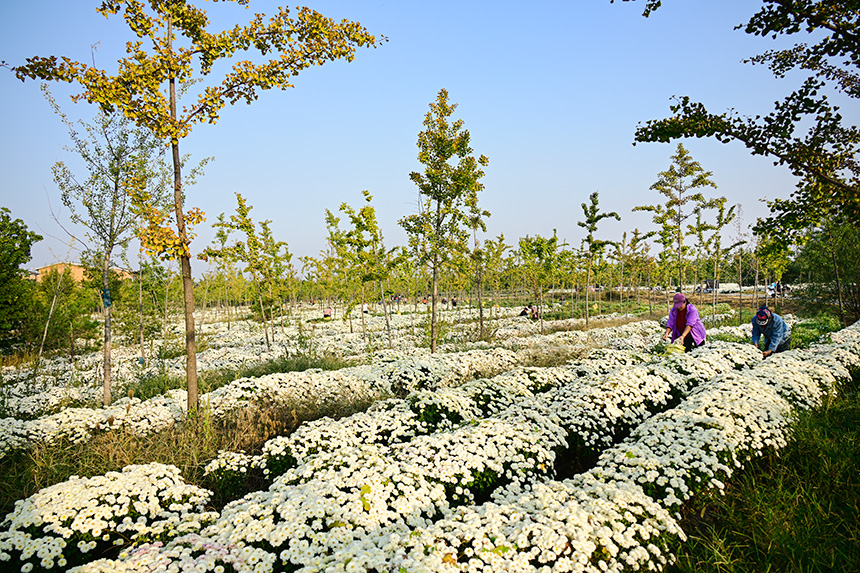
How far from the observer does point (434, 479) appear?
3.95m

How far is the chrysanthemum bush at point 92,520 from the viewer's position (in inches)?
116

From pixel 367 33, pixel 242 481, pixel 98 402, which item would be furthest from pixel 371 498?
pixel 98 402

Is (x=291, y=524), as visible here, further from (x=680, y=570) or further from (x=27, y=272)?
(x=27, y=272)

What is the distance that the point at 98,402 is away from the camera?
829cm

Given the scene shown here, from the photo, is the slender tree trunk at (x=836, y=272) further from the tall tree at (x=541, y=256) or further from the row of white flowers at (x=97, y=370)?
the row of white flowers at (x=97, y=370)

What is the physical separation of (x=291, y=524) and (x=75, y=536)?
6.35 feet

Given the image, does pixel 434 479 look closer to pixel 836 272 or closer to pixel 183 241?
pixel 183 241

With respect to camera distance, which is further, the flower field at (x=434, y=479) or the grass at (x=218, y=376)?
the grass at (x=218, y=376)

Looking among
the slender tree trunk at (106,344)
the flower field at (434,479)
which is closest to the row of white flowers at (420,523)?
the flower field at (434,479)

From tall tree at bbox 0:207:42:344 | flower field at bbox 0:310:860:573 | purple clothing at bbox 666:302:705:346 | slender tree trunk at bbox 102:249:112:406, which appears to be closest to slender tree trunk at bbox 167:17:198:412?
flower field at bbox 0:310:860:573

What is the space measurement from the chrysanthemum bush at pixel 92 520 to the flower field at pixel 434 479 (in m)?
0.02

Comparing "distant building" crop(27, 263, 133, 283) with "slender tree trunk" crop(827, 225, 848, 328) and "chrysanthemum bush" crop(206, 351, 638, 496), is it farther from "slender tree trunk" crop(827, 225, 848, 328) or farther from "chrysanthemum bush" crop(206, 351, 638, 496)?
"slender tree trunk" crop(827, 225, 848, 328)

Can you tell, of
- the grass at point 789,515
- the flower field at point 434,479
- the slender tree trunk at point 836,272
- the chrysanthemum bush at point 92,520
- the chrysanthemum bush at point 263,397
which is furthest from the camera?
the slender tree trunk at point 836,272

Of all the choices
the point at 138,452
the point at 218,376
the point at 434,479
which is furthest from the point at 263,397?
the point at 434,479
